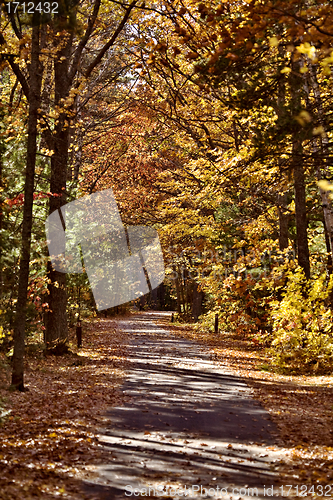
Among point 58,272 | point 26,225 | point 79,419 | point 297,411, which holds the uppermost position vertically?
point 26,225

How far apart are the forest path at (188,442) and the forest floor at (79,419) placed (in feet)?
0.85

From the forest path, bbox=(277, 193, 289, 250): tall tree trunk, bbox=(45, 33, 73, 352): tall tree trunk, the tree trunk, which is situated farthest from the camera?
the tree trunk

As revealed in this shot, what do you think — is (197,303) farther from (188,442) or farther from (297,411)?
(188,442)

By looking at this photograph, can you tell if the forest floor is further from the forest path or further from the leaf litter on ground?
the forest path

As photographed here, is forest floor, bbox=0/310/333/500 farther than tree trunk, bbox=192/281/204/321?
No

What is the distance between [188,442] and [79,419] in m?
2.10

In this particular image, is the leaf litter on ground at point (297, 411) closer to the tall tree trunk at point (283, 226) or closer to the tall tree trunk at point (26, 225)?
the tall tree trunk at point (283, 226)

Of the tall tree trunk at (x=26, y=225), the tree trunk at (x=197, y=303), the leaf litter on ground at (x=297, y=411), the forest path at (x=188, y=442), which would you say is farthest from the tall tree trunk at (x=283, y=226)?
the tree trunk at (x=197, y=303)

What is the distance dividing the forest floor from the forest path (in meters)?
0.26

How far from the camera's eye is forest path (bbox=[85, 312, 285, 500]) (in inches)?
229

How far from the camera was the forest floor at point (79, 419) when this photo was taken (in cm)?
600

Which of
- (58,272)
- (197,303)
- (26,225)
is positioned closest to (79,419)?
(26,225)

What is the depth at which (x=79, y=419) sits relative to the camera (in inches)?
344

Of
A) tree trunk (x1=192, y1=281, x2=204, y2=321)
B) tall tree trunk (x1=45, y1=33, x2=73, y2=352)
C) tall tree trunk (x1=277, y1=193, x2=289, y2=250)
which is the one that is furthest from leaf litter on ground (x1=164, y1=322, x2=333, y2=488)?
tree trunk (x1=192, y1=281, x2=204, y2=321)
